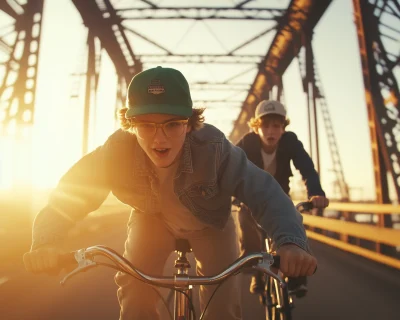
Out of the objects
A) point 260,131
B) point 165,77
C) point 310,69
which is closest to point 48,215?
point 165,77

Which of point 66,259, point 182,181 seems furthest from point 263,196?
point 66,259

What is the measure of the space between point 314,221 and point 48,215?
9.78 m

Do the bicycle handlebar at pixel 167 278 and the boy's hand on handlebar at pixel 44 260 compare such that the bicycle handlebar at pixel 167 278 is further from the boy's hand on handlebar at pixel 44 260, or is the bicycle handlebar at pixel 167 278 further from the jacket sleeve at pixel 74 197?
the jacket sleeve at pixel 74 197

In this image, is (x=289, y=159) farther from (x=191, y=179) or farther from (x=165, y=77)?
(x=165, y=77)

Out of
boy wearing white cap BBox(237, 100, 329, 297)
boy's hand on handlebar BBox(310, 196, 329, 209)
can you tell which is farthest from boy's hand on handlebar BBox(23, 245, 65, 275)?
boy wearing white cap BBox(237, 100, 329, 297)

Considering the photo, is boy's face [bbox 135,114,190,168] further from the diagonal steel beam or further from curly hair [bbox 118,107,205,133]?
the diagonal steel beam

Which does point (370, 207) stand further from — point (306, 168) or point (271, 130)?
point (271, 130)

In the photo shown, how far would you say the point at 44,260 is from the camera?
1857mm

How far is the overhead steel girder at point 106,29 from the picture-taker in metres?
14.0

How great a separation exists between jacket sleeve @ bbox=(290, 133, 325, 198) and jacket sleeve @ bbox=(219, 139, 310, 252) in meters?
1.85

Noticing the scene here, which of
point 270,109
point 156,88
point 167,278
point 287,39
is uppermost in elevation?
point 287,39

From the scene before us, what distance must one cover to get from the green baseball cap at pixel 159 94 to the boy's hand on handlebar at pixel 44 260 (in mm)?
754

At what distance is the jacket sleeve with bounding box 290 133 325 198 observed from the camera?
4004 mm

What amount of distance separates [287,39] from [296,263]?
15516mm
